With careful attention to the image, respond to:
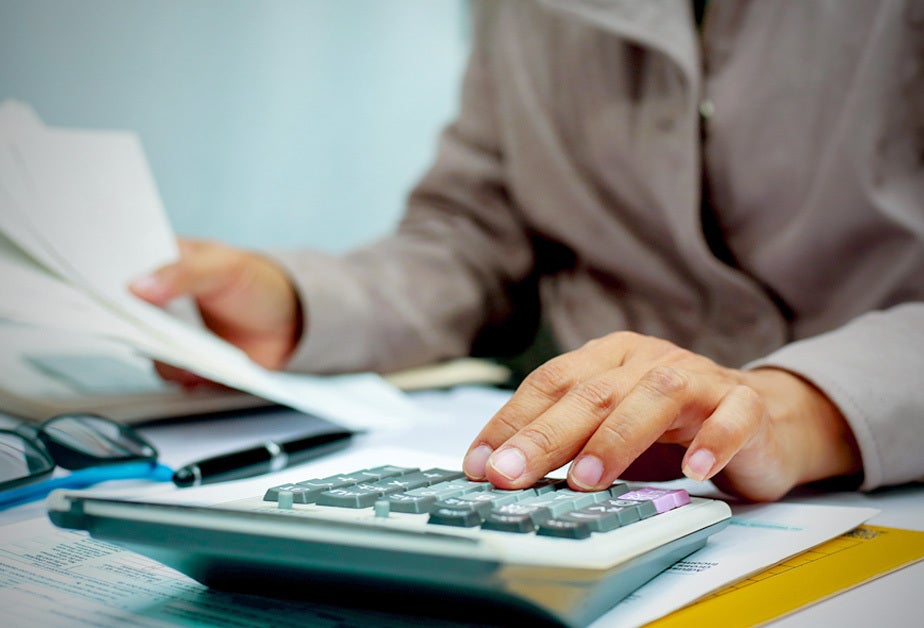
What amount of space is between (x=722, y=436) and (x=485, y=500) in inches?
4.5

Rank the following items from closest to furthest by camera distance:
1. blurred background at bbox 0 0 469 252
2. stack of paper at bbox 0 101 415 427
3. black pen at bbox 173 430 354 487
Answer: black pen at bbox 173 430 354 487 < stack of paper at bbox 0 101 415 427 < blurred background at bbox 0 0 469 252

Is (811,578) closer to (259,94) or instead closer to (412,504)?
(412,504)

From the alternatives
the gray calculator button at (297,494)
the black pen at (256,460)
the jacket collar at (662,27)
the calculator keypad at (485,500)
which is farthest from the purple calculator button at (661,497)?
the jacket collar at (662,27)

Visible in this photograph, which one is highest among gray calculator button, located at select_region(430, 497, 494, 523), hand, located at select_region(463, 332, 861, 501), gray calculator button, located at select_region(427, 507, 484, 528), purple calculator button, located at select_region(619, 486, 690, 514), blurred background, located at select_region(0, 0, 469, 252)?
blurred background, located at select_region(0, 0, 469, 252)

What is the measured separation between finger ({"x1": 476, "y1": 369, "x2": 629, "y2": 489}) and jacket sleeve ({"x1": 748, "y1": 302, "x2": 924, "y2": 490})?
5.1 inches

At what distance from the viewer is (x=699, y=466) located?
0.33 m

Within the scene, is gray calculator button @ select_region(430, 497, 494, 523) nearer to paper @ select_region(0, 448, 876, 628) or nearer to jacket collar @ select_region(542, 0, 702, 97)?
paper @ select_region(0, 448, 876, 628)

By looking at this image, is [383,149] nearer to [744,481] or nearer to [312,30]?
[312,30]

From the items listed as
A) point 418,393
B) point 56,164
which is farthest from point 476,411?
point 56,164

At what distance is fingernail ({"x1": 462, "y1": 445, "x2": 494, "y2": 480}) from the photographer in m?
0.34

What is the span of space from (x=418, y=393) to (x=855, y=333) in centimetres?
42

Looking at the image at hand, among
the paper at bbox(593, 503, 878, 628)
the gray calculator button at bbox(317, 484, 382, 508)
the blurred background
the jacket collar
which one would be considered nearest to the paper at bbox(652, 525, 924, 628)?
the paper at bbox(593, 503, 878, 628)

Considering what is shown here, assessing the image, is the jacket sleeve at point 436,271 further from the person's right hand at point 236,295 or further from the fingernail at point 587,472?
the fingernail at point 587,472

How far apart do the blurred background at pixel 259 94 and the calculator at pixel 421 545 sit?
1011 mm
